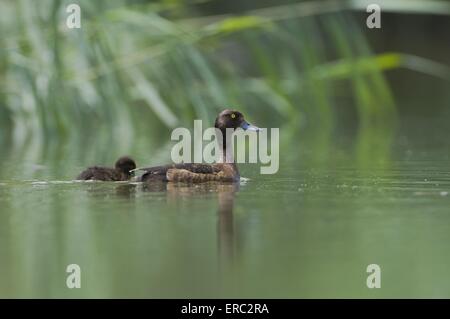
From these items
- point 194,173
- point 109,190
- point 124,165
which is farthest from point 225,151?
point 109,190

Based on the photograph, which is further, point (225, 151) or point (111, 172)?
point (225, 151)

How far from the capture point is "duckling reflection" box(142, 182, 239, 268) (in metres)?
6.73

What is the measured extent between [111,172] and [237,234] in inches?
127

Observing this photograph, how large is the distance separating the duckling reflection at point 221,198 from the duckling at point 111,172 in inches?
15.5

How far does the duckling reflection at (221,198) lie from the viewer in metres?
6.73

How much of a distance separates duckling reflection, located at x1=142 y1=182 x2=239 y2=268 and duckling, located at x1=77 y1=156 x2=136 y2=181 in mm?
393

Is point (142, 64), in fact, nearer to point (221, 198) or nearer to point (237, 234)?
point (221, 198)

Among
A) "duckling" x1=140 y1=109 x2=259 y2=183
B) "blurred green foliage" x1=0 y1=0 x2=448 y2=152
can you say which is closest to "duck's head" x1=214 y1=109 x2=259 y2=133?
"duckling" x1=140 y1=109 x2=259 y2=183

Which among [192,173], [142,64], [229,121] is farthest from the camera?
[142,64]

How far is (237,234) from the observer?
23.4 feet

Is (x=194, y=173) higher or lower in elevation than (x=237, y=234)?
higher

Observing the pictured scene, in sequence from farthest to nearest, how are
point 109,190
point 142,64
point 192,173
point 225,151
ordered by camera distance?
point 142,64 < point 225,151 < point 192,173 < point 109,190

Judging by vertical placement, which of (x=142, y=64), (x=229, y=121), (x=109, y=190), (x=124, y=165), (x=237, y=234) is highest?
(x=142, y=64)

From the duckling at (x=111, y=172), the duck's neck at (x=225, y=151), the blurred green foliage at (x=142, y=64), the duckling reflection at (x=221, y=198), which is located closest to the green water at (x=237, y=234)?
the duckling reflection at (x=221, y=198)
